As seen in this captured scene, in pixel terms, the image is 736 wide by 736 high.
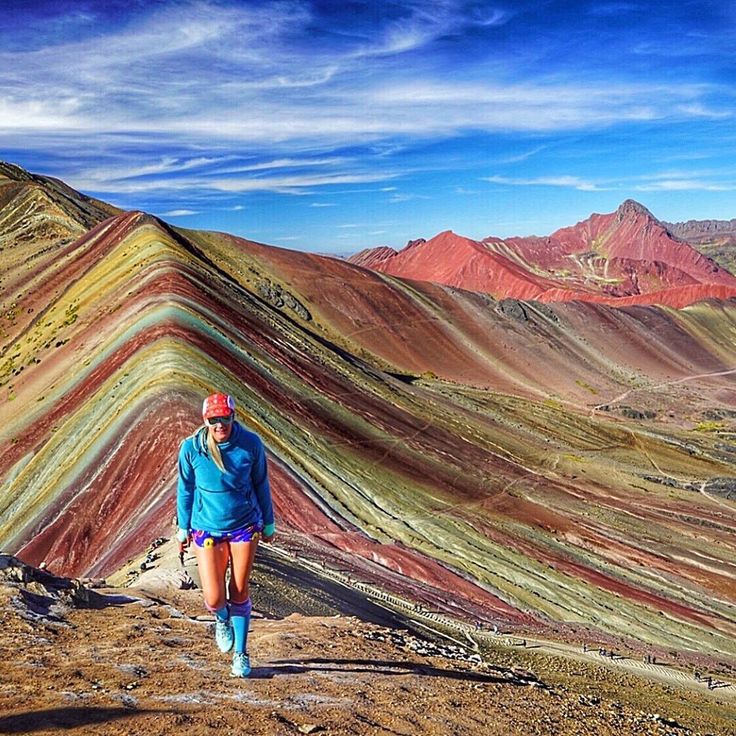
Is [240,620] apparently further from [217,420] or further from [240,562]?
[217,420]

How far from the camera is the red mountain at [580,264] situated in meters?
122

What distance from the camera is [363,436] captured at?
30.6 m

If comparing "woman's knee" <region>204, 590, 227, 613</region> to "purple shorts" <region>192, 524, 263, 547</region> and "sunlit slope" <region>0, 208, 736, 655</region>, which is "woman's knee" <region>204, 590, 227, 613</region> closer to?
"purple shorts" <region>192, 524, 263, 547</region>

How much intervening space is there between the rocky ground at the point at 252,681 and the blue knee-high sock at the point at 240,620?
36 centimetres

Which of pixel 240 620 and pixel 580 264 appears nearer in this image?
pixel 240 620

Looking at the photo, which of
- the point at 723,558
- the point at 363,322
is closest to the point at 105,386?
the point at 723,558

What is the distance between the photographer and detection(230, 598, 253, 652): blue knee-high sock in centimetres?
610

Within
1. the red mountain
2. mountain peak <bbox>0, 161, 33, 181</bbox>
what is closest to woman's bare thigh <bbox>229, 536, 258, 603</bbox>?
mountain peak <bbox>0, 161, 33, 181</bbox>

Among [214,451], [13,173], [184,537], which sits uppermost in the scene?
[13,173]

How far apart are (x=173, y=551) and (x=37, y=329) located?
30418 millimetres

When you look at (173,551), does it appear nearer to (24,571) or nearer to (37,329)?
(24,571)

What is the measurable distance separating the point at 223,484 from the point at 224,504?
0.18m

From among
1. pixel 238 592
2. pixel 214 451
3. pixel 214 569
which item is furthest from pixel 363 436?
pixel 214 451

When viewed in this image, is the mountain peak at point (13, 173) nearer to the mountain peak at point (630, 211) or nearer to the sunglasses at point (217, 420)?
the sunglasses at point (217, 420)
